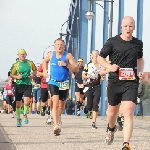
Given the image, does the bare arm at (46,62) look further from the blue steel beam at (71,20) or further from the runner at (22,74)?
the blue steel beam at (71,20)

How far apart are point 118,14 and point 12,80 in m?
14.3

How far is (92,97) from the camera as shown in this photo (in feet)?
45.1

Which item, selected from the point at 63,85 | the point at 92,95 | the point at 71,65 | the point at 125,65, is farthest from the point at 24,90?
the point at 125,65

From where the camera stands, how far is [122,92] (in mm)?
7742

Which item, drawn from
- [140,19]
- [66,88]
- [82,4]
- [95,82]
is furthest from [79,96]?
[82,4]

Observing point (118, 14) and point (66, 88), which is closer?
point (66, 88)

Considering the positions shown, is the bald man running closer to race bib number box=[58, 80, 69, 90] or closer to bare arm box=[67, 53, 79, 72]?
bare arm box=[67, 53, 79, 72]

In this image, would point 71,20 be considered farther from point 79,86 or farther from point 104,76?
point 104,76

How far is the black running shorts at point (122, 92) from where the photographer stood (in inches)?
301

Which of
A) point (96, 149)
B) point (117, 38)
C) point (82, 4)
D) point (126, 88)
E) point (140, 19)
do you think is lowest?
point (96, 149)

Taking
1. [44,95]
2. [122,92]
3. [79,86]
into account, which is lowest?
[122,92]

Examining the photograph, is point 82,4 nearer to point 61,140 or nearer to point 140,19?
point 140,19

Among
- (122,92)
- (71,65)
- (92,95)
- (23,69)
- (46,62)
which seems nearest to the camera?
(122,92)

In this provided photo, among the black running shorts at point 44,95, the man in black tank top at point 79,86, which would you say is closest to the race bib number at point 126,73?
the black running shorts at point 44,95
